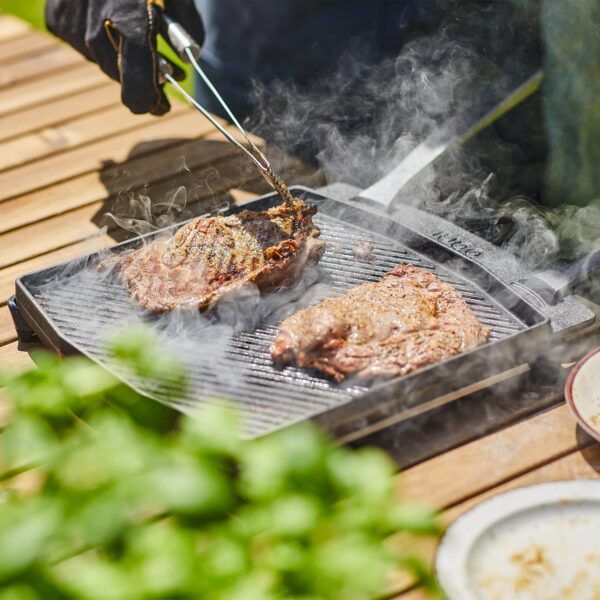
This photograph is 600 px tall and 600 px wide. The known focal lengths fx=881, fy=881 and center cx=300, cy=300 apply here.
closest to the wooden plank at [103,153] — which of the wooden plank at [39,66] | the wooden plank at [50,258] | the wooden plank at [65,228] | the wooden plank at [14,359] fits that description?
the wooden plank at [65,228]

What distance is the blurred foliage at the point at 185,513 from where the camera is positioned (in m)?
0.71

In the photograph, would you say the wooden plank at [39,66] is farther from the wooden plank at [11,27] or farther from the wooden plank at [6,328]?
the wooden plank at [6,328]

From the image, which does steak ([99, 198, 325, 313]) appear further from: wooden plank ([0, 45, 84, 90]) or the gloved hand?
wooden plank ([0, 45, 84, 90])

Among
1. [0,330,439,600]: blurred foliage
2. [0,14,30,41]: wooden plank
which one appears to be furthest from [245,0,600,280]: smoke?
[0,330,439,600]: blurred foliage

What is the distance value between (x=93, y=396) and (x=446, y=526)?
1.34m

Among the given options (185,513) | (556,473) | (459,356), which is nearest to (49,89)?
(459,356)

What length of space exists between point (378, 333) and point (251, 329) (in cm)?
42

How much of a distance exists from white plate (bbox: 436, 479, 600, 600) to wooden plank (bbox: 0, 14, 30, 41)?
4599 millimetres

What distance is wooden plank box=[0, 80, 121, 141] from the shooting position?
454cm

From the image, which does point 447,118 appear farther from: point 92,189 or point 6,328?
point 6,328

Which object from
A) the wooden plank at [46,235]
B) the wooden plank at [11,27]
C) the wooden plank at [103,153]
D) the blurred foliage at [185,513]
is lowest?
the wooden plank at [46,235]

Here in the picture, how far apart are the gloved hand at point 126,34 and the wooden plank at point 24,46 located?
1.30m

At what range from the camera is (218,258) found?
114 inches

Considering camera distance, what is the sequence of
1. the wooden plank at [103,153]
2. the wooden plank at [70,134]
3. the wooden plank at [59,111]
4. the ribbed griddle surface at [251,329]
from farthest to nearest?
the wooden plank at [59,111] < the wooden plank at [70,134] < the wooden plank at [103,153] < the ribbed griddle surface at [251,329]
